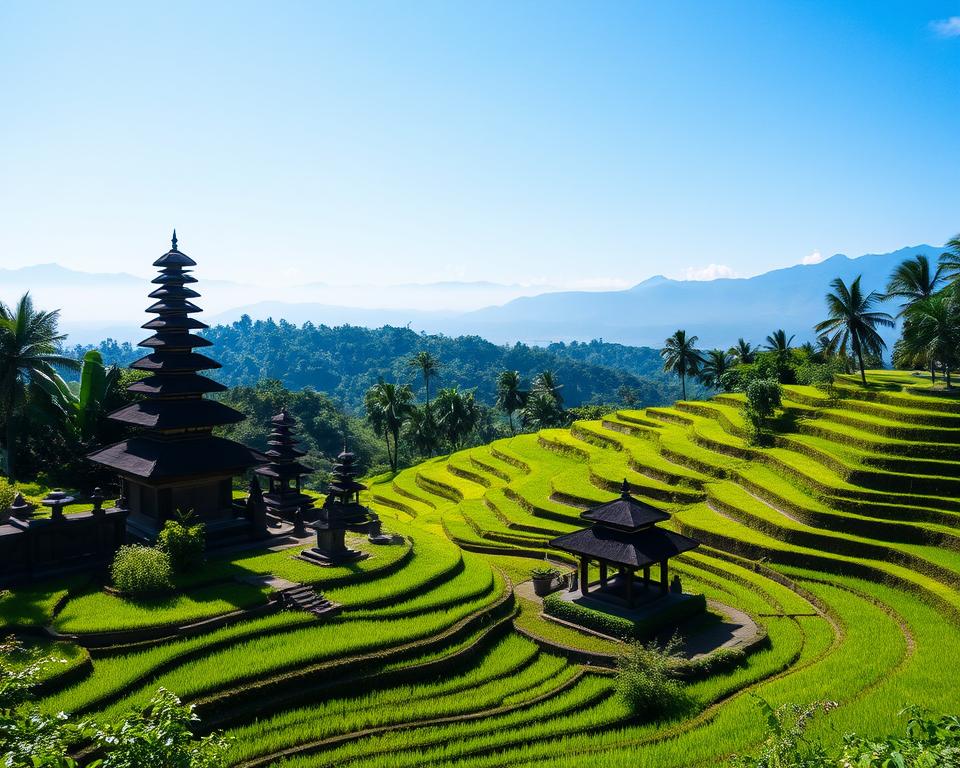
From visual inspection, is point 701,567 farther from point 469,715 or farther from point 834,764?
point 834,764

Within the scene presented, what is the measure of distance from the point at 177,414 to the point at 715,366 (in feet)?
216

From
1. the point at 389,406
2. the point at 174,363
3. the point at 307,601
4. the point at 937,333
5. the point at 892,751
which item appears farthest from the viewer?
the point at 389,406

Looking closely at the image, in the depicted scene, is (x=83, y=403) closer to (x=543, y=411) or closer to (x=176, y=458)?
(x=176, y=458)

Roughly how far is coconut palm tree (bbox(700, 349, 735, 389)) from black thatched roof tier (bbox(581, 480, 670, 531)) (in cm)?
5664

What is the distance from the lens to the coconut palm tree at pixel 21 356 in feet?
125

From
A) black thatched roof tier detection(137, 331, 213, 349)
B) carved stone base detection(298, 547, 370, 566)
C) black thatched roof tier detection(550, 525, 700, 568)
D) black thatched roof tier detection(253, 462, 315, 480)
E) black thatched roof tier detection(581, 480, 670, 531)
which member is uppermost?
black thatched roof tier detection(137, 331, 213, 349)

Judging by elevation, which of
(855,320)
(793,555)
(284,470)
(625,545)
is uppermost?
(855,320)

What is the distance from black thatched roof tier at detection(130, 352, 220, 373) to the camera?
105 feet

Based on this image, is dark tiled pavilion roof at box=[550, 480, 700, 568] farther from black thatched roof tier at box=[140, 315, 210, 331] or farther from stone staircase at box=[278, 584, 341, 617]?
black thatched roof tier at box=[140, 315, 210, 331]

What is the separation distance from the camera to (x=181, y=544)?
26547 millimetres

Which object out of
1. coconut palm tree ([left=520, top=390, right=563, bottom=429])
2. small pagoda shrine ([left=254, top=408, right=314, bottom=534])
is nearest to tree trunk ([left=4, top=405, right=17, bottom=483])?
small pagoda shrine ([left=254, top=408, right=314, bottom=534])

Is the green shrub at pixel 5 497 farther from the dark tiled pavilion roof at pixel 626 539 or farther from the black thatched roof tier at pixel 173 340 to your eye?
the dark tiled pavilion roof at pixel 626 539

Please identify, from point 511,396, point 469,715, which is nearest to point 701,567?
point 469,715

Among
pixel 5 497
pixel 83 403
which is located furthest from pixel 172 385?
pixel 83 403
